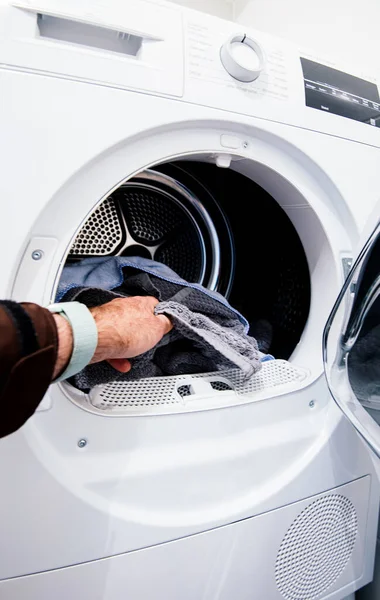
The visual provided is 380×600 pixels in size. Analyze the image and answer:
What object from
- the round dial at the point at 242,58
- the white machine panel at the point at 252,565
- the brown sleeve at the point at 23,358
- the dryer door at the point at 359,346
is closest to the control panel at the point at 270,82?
the round dial at the point at 242,58

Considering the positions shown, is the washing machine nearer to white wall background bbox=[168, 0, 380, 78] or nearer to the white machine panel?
the white machine panel

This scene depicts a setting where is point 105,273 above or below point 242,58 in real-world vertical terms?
below

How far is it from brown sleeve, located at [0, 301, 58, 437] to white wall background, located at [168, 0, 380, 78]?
0.77m

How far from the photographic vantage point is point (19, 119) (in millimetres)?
412

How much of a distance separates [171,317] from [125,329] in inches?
3.2

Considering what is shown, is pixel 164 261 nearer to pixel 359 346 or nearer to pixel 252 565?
pixel 359 346

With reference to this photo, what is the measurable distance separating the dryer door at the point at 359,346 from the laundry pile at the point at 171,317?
0.12m

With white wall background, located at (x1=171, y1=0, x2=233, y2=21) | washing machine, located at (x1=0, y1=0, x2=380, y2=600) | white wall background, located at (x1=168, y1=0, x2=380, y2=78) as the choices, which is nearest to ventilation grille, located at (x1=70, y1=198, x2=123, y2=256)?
washing machine, located at (x1=0, y1=0, x2=380, y2=600)

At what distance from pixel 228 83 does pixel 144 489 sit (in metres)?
0.56

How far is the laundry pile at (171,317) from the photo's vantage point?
20.5 inches

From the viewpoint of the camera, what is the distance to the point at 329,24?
3.24 ft

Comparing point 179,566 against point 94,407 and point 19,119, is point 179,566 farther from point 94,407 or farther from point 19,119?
point 19,119

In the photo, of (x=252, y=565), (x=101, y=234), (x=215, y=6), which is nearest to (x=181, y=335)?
(x=101, y=234)

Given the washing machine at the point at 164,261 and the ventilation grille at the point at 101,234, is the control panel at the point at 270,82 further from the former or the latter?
the ventilation grille at the point at 101,234
